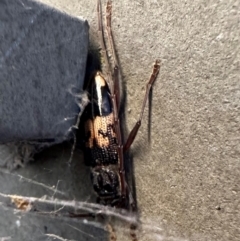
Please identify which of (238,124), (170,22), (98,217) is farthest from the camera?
(98,217)

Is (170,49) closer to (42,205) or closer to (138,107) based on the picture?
(138,107)

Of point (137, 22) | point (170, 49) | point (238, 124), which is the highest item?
point (137, 22)

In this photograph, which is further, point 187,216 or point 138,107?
point 138,107

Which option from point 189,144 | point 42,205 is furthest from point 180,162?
point 42,205

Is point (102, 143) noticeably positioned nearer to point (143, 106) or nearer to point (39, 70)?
point (143, 106)

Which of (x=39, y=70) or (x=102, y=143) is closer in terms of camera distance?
(x=39, y=70)

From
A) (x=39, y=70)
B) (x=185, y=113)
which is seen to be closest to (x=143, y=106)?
(x=185, y=113)

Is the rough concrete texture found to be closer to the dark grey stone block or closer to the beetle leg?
the beetle leg
